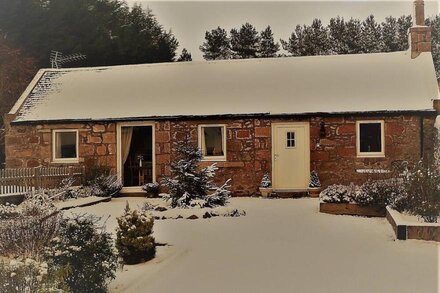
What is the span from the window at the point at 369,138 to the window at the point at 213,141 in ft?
6.85

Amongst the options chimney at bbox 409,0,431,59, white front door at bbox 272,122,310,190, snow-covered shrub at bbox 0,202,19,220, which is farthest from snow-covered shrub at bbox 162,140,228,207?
chimney at bbox 409,0,431,59

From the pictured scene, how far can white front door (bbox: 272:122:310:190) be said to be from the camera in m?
7.20

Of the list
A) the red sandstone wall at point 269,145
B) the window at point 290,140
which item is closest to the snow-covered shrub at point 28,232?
the red sandstone wall at point 269,145

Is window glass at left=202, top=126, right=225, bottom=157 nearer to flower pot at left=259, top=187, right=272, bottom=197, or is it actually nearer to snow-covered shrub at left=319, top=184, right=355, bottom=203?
flower pot at left=259, top=187, right=272, bottom=197

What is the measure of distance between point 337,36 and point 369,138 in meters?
3.73

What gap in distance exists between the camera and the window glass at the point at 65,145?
490 centimetres

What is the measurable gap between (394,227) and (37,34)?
3.46 metres

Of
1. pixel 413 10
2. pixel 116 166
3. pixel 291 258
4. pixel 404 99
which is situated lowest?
pixel 291 258

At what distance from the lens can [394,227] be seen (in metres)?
4.23

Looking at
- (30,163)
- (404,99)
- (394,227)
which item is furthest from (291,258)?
(404,99)

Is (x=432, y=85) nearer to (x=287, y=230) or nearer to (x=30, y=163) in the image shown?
(x=287, y=230)

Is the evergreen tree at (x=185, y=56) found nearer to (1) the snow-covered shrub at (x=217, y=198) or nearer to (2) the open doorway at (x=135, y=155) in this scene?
(2) the open doorway at (x=135, y=155)

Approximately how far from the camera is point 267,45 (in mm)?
3818

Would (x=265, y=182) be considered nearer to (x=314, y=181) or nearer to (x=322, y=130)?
(x=314, y=181)
